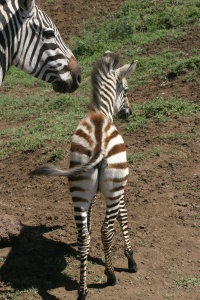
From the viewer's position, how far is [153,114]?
1004cm

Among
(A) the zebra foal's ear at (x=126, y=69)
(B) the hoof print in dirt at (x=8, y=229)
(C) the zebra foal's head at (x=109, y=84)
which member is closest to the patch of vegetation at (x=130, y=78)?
(C) the zebra foal's head at (x=109, y=84)

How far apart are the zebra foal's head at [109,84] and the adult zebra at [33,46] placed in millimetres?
930

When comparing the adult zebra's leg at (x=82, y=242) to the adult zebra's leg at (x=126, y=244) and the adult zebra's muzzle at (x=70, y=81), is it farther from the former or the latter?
the adult zebra's muzzle at (x=70, y=81)

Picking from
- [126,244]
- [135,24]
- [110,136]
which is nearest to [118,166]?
[110,136]

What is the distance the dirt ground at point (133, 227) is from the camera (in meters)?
6.04

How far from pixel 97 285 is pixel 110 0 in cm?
1231

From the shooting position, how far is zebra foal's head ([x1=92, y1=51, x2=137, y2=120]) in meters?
6.64

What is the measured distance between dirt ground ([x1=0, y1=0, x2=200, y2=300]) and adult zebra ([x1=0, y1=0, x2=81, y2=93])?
2.01 m

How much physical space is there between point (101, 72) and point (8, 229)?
2.13 meters

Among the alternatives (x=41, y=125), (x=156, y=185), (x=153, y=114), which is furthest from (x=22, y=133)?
(x=156, y=185)

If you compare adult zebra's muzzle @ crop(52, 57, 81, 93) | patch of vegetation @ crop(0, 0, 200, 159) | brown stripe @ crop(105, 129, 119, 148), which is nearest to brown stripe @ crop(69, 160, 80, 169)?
brown stripe @ crop(105, 129, 119, 148)

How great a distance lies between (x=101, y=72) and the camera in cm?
692

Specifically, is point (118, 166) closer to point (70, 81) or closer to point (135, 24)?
point (70, 81)

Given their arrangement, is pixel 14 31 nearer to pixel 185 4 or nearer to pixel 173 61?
pixel 173 61
